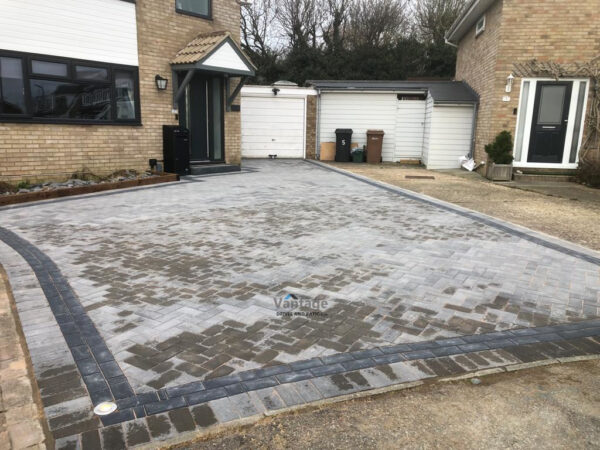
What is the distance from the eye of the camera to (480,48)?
14742 mm

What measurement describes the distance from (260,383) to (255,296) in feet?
4.57

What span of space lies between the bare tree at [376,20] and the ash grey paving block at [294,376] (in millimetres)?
28379

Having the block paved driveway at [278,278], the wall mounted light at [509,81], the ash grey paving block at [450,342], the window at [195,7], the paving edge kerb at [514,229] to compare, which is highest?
the window at [195,7]

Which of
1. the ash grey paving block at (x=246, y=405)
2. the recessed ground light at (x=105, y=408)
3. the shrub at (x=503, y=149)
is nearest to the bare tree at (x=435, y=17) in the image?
the shrub at (x=503, y=149)

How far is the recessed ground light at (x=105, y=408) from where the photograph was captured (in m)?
2.42

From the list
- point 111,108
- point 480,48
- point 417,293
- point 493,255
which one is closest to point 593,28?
point 480,48

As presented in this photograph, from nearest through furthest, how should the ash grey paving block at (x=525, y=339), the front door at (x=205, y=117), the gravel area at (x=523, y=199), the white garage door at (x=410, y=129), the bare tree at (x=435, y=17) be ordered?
the ash grey paving block at (x=525, y=339)
the gravel area at (x=523, y=199)
the front door at (x=205, y=117)
the white garage door at (x=410, y=129)
the bare tree at (x=435, y=17)

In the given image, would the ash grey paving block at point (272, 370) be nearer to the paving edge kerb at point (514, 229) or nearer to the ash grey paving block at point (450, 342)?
the ash grey paving block at point (450, 342)

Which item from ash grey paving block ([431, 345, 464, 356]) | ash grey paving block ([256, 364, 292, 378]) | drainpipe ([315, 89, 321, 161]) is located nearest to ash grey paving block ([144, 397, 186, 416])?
ash grey paving block ([256, 364, 292, 378])

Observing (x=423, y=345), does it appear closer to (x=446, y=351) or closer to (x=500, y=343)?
(x=446, y=351)

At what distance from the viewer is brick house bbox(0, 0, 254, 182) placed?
9.38m

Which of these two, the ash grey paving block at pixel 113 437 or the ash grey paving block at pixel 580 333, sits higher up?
the ash grey paving block at pixel 580 333

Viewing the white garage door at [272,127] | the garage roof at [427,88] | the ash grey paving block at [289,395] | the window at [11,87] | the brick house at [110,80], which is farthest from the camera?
the white garage door at [272,127]

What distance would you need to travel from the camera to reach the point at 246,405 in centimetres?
252
